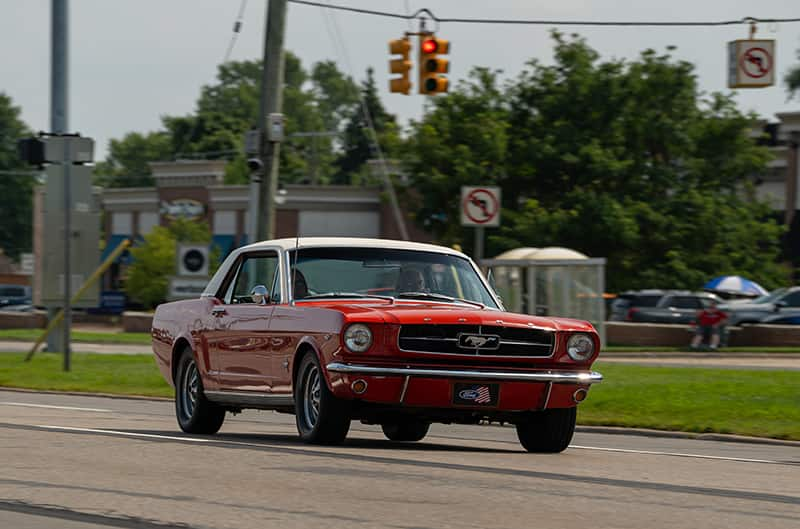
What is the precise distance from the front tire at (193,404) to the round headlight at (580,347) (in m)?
3.36

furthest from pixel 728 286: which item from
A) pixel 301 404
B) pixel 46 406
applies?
pixel 301 404

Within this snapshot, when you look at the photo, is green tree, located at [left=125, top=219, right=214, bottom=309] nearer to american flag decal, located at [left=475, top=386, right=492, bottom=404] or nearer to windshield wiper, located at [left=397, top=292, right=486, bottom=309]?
windshield wiper, located at [left=397, top=292, right=486, bottom=309]

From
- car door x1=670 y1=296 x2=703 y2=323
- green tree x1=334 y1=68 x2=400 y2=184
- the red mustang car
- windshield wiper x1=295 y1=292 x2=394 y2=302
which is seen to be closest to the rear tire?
the red mustang car

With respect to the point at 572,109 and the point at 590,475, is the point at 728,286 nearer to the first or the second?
the point at 572,109

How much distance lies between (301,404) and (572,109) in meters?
42.5

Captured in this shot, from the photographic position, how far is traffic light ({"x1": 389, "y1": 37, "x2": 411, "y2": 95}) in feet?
89.4

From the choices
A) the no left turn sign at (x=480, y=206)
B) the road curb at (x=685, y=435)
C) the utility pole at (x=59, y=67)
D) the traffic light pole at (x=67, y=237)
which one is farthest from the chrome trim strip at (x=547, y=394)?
the utility pole at (x=59, y=67)

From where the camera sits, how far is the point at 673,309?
4878 centimetres

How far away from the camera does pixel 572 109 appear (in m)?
53.4

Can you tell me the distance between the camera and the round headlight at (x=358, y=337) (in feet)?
36.5

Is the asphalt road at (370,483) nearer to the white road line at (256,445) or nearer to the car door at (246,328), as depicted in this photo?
the white road line at (256,445)

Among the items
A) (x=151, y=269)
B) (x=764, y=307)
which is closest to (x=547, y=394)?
(x=764, y=307)

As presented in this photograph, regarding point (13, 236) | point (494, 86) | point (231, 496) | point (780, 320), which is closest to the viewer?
point (231, 496)

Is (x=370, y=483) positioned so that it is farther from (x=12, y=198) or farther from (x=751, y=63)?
(x=12, y=198)
